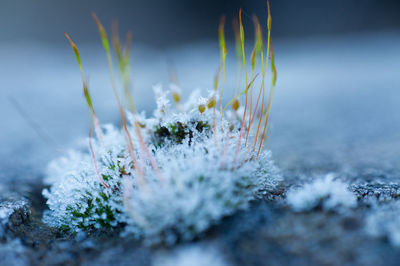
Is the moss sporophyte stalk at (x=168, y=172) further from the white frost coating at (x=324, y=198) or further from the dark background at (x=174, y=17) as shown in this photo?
the dark background at (x=174, y=17)

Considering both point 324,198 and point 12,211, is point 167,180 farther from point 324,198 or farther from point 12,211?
point 12,211

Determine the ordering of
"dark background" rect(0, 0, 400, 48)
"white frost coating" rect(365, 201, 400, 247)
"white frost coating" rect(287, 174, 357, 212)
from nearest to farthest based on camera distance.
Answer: "white frost coating" rect(365, 201, 400, 247) < "white frost coating" rect(287, 174, 357, 212) < "dark background" rect(0, 0, 400, 48)

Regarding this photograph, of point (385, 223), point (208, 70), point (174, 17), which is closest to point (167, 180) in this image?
point (385, 223)

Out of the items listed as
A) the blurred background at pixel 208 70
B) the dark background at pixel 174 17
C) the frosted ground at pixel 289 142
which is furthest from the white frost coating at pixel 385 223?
the dark background at pixel 174 17

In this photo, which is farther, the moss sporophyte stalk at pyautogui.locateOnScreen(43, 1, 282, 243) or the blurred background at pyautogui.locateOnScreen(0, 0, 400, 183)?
the blurred background at pyautogui.locateOnScreen(0, 0, 400, 183)

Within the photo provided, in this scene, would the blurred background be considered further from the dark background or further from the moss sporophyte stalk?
the moss sporophyte stalk

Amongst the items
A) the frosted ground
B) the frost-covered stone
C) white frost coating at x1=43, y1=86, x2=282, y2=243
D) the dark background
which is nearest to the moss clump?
white frost coating at x1=43, y1=86, x2=282, y2=243

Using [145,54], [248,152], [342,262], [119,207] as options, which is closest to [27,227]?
[119,207]

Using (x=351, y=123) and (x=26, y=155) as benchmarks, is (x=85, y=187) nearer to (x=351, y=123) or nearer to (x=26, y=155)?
(x=26, y=155)
